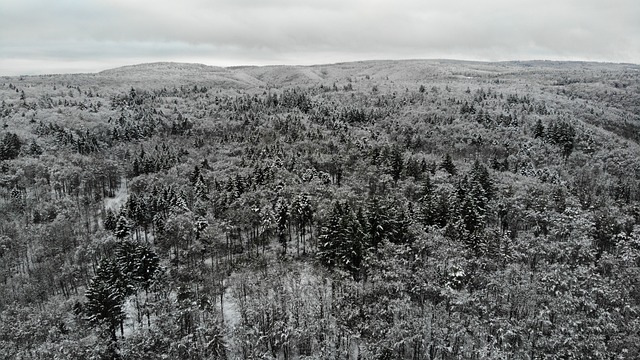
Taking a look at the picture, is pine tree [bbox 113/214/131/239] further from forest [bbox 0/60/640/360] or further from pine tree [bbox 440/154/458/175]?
pine tree [bbox 440/154/458/175]

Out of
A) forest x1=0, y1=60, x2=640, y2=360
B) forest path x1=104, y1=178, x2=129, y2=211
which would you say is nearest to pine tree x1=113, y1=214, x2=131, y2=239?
forest x1=0, y1=60, x2=640, y2=360

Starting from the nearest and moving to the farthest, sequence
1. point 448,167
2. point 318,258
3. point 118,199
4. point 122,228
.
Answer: point 318,258 < point 122,228 < point 448,167 < point 118,199

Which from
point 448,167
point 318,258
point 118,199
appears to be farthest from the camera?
point 118,199

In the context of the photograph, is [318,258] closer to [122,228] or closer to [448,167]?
[122,228]

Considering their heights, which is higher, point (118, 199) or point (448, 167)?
point (448, 167)

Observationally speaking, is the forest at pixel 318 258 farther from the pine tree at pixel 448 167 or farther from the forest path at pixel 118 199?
the forest path at pixel 118 199

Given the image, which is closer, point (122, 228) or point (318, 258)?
point (318, 258)

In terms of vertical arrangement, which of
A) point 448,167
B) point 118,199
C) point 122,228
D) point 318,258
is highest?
point 448,167

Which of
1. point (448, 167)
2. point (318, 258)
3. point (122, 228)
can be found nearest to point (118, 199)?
point (122, 228)

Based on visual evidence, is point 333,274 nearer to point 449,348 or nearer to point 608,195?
point 449,348

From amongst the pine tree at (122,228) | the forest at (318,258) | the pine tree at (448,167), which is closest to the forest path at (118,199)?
the forest at (318,258)

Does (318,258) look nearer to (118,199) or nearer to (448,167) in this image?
(448,167)
